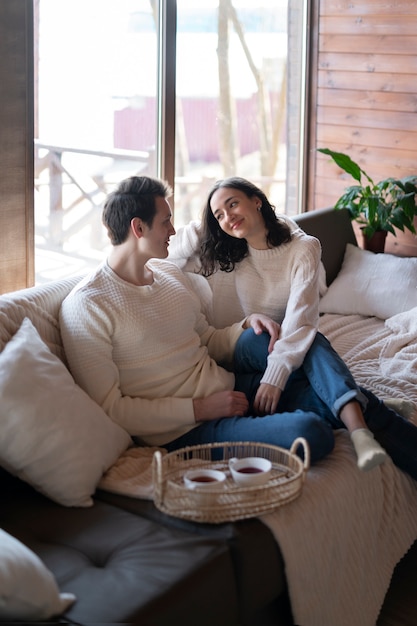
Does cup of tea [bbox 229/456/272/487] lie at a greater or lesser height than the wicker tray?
greater

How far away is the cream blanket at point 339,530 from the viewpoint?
77.5 inches

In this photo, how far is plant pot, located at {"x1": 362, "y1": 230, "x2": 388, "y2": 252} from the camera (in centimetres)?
423

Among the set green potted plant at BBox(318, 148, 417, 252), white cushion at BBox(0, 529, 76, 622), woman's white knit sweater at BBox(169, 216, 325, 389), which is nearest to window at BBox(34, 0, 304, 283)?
green potted plant at BBox(318, 148, 417, 252)

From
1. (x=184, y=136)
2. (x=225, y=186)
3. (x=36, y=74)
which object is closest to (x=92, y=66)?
(x=36, y=74)

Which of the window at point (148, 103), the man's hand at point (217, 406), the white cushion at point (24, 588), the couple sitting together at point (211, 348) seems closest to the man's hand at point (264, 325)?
the couple sitting together at point (211, 348)

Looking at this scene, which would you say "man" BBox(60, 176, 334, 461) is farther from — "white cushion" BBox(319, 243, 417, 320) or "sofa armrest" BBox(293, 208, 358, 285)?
"sofa armrest" BBox(293, 208, 358, 285)

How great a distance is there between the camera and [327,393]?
238 centimetres

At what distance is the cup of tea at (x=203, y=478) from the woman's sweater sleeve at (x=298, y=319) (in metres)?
0.50

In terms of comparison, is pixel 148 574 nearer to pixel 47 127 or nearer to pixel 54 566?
pixel 54 566

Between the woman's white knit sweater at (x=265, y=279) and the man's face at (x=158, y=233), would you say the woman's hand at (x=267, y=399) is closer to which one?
the woman's white knit sweater at (x=265, y=279)

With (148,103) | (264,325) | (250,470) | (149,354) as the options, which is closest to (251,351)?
(264,325)

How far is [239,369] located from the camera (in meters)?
2.63

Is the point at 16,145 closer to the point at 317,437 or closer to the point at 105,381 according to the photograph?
the point at 105,381

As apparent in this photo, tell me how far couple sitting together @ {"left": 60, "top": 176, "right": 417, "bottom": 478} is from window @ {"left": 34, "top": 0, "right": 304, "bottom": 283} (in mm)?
874
